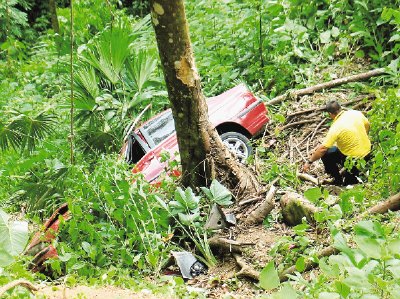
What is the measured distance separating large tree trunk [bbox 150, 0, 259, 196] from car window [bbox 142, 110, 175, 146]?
1.47 m

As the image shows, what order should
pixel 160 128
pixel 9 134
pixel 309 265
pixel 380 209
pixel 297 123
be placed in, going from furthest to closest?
pixel 297 123, pixel 160 128, pixel 9 134, pixel 380 209, pixel 309 265

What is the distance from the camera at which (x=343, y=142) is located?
813cm

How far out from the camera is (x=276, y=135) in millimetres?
9992

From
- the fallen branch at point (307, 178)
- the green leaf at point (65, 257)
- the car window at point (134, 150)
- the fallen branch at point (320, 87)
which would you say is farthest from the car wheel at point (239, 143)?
the green leaf at point (65, 257)

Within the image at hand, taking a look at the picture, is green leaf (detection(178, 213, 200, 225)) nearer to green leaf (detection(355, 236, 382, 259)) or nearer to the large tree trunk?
the large tree trunk

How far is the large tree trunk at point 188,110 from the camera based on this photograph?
7402 millimetres

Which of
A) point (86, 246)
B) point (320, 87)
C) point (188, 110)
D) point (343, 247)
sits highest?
point (188, 110)

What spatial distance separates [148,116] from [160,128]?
128 cm

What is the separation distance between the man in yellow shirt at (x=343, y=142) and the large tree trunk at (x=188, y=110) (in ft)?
3.50

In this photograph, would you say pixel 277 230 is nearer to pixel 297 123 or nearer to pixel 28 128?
pixel 297 123

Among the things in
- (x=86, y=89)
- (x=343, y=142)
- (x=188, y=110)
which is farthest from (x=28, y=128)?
(x=343, y=142)

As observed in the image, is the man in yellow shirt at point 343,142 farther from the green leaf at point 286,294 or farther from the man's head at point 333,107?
the green leaf at point 286,294

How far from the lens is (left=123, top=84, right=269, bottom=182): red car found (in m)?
9.62

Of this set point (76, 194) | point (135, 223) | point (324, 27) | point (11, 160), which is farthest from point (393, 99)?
point (11, 160)
